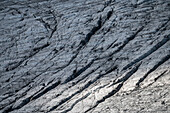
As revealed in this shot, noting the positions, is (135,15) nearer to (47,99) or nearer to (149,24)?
(149,24)

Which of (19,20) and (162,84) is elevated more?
(19,20)

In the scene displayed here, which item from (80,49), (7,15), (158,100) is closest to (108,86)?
(158,100)

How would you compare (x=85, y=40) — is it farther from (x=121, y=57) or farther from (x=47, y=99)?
(x=47, y=99)

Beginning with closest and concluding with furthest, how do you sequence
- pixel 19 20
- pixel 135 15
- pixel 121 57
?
pixel 121 57 < pixel 135 15 < pixel 19 20

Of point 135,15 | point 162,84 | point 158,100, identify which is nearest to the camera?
point 158,100

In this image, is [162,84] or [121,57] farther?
[121,57]

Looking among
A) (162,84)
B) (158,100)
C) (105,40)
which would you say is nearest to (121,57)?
(105,40)
